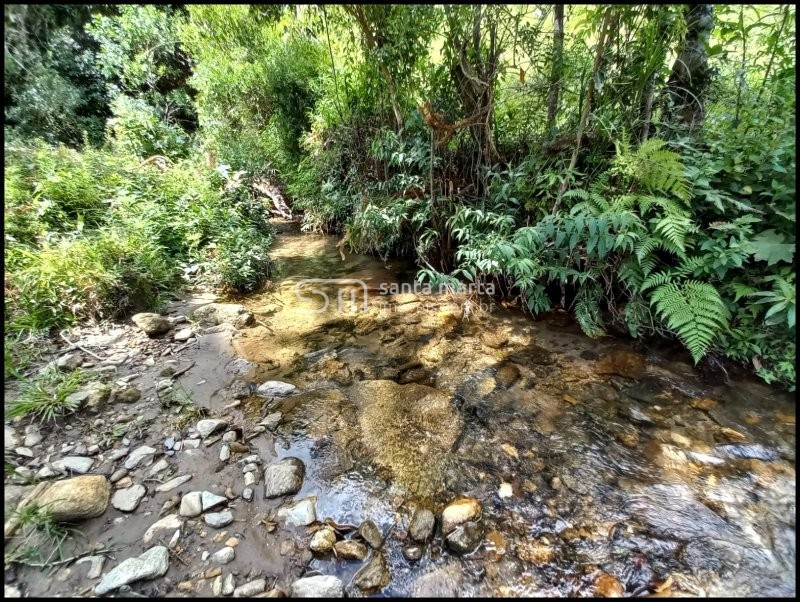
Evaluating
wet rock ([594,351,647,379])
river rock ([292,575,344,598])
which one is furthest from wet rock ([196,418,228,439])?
wet rock ([594,351,647,379])

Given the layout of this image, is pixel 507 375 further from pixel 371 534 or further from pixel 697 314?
pixel 371 534

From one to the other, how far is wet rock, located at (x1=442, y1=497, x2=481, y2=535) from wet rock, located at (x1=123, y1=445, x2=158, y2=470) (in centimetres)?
168

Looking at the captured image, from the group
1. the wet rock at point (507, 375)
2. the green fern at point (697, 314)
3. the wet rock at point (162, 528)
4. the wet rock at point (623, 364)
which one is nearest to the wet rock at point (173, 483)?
the wet rock at point (162, 528)

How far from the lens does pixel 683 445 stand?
6.86 feet

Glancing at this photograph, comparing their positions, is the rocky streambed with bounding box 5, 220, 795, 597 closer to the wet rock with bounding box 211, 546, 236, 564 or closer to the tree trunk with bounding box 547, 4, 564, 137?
the wet rock with bounding box 211, 546, 236, 564

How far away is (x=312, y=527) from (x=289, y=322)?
2.25m

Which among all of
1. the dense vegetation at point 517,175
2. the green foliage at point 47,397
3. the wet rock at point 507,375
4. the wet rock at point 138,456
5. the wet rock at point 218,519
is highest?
the dense vegetation at point 517,175

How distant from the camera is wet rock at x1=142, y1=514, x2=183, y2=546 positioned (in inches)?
59.9

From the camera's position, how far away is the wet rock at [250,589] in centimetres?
136

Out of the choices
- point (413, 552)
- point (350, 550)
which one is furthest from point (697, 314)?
point (350, 550)

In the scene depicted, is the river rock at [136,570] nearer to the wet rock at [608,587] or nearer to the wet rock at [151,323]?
the wet rock at [608,587]

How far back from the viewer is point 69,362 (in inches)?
98.0

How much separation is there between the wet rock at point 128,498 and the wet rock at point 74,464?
0.28 m

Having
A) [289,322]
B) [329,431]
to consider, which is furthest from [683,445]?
[289,322]
